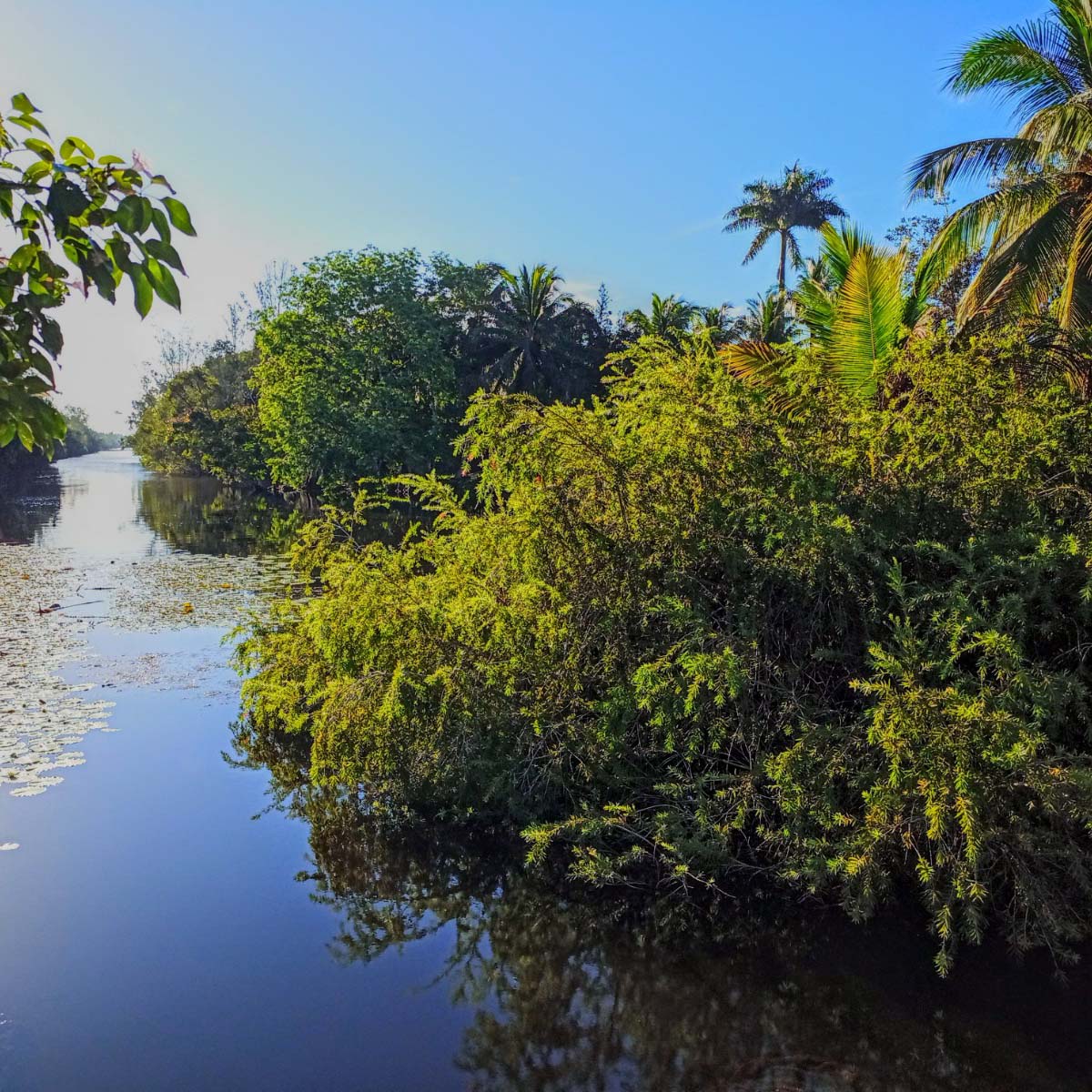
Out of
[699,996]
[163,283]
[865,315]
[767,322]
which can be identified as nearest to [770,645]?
[699,996]

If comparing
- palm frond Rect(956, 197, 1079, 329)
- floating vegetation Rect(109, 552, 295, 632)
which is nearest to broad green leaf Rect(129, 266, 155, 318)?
palm frond Rect(956, 197, 1079, 329)

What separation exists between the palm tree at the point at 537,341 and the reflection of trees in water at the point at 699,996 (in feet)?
93.9

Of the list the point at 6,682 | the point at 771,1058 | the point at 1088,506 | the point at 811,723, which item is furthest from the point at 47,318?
the point at 6,682

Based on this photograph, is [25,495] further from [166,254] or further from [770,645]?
[166,254]

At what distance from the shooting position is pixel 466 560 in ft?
21.7

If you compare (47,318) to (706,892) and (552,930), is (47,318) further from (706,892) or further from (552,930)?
(706,892)

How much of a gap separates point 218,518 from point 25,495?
16.2m

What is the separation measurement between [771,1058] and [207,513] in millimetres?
32835

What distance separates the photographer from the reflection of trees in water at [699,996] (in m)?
3.85

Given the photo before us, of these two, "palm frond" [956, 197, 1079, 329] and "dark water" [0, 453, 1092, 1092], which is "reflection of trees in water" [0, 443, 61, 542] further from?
"palm frond" [956, 197, 1079, 329]

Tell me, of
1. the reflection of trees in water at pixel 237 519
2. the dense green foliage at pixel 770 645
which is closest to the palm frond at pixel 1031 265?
the dense green foliage at pixel 770 645

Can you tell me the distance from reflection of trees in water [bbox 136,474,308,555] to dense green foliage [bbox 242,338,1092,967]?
52.8ft

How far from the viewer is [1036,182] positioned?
34.0ft

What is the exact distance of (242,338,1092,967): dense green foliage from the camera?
447 centimetres
